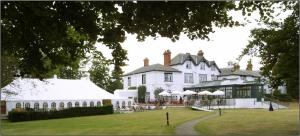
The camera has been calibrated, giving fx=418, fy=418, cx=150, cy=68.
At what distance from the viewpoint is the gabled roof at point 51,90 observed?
132 feet

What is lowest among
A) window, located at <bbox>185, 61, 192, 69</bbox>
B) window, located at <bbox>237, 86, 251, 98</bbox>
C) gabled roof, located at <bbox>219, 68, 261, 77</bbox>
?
window, located at <bbox>237, 86, 251, 98</bbox>

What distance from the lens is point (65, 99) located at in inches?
1662

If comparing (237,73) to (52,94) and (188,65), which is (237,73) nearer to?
(188,65)

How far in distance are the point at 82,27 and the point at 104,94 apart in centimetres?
3093

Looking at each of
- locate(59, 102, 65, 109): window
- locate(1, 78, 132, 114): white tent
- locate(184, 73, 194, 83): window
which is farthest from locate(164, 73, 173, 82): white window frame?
locate(59, 102, 65, 109): window

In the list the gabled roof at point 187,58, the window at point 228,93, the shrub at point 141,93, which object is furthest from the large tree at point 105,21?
the gabled roof at point 187,58

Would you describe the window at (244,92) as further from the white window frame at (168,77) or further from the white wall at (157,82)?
the white window frame at (168,77)

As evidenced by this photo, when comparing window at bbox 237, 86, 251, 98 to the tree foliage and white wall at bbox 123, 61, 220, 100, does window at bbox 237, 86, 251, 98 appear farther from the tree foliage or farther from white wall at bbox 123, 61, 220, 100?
the tree foliage

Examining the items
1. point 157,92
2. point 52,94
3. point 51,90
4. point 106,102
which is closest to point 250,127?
point 52,94

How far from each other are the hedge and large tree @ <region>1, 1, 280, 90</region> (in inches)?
765

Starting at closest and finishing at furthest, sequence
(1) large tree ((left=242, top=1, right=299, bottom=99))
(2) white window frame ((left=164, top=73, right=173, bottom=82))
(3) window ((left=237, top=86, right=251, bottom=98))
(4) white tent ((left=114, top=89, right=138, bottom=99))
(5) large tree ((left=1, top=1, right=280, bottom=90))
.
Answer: (5) large tree ((left=1, top=1, right=280, bottom=90)) < (1) large tree ((left=242, top=1, right=299, bottom=99)) < (3) window ((left=237, top=86, right=251, bottom=98)) < (4) white tent ((left=114, top=89, right=138, bottom=99)) < (2) white window frame ((left=164, top=73, right=173, bottom=82))

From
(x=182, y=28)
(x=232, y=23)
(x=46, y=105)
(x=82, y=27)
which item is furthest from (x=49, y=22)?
(x=46, y=105)

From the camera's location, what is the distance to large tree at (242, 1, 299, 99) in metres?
17.5

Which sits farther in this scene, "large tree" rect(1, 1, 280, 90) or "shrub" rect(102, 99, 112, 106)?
"shrub" rect(102, 99, 112, 106)
